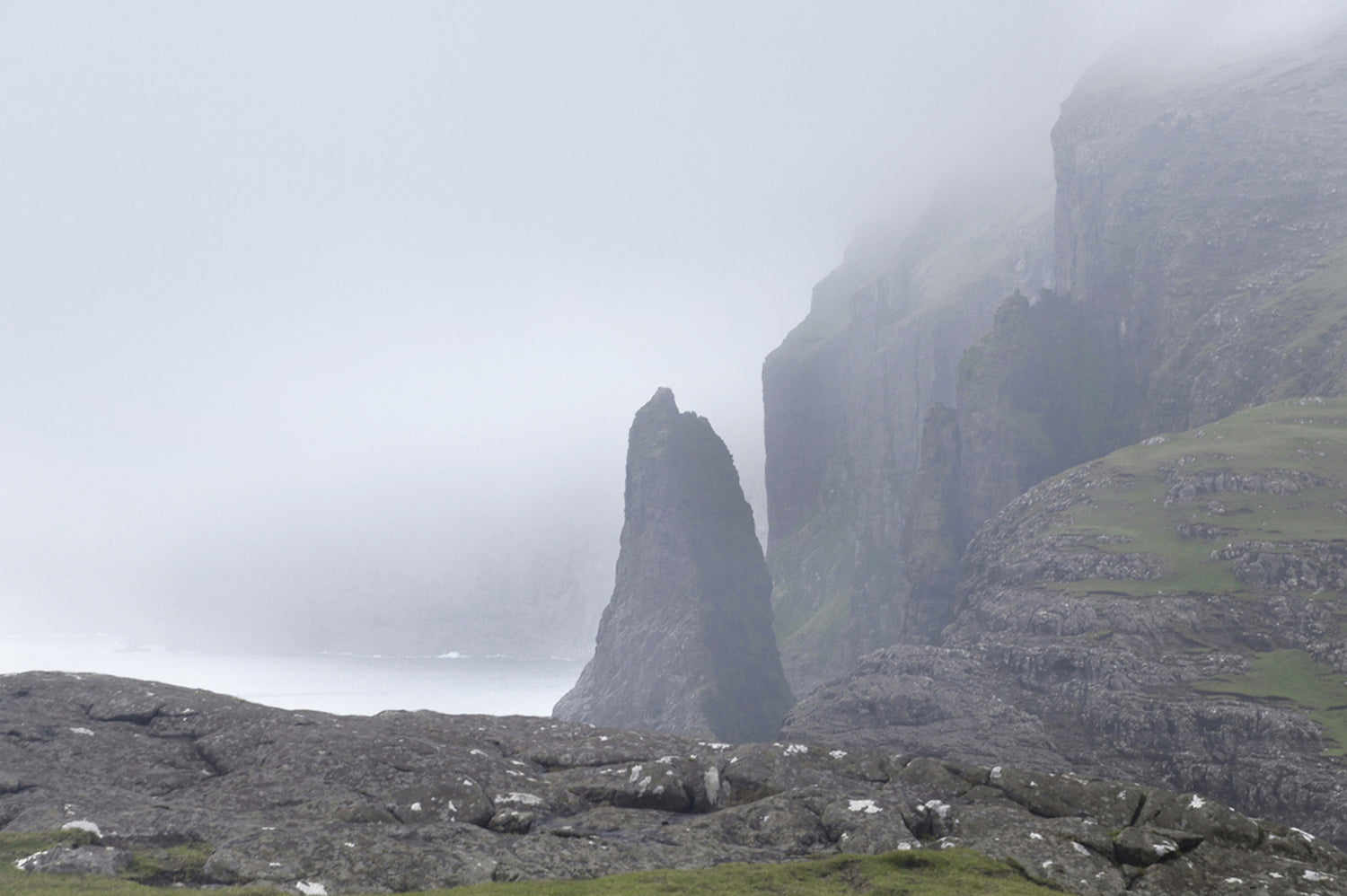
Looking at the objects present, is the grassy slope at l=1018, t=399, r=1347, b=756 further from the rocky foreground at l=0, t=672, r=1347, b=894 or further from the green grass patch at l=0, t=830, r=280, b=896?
the green grass patch at l=0, t=830, r=280, b=896

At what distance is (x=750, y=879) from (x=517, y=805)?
1228cm

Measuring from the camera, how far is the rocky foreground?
3541cm

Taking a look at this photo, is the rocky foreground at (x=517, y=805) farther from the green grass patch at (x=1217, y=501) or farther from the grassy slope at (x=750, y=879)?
the green grass patch at (x=1217, y=501)

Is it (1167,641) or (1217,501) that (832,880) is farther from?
(1217,501)

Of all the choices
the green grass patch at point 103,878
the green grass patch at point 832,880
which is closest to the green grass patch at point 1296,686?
the green grass patch at point 832,880

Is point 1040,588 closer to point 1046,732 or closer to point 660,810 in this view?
point 1046,732

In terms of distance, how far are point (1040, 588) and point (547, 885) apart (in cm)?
13511

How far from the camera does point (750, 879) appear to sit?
113ft

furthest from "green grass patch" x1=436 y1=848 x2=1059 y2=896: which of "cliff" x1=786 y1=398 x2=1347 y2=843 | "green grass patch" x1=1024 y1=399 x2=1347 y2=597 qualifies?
"green grass patch" x1=1024 y1=399 x2=1347 y2=597

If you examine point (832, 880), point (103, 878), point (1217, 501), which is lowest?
point (832, 880)

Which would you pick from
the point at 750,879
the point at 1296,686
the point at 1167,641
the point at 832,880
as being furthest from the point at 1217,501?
the point at 750,879

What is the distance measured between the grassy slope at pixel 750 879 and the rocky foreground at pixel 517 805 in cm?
140

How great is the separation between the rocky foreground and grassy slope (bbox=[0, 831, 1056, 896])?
4.58 feet

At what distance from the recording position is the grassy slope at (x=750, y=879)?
30750mm
